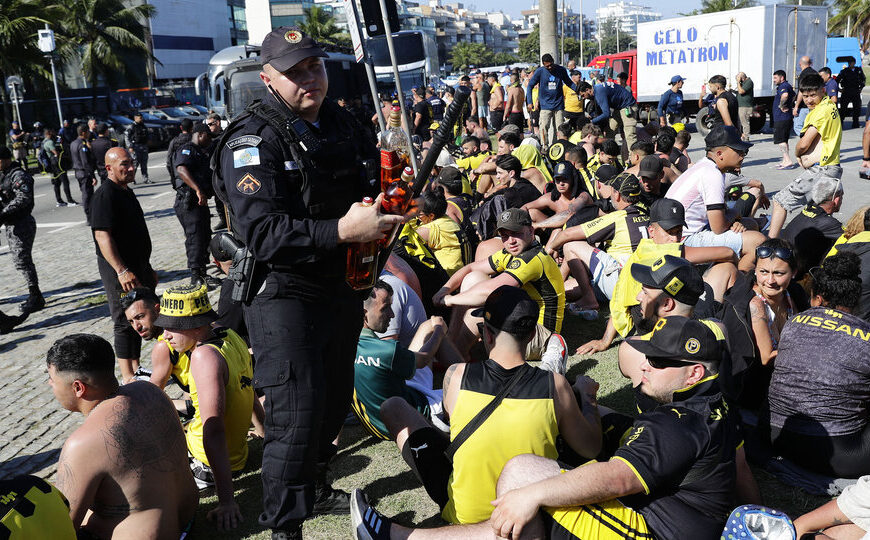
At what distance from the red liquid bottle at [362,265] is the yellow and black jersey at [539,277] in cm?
281

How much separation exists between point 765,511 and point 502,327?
1.31 meters

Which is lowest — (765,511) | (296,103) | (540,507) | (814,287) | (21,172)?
(765,511)

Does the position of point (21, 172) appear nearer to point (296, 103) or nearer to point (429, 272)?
point (429, 272)

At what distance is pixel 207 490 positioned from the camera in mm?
4504

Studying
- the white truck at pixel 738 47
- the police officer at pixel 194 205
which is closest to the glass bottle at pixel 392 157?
the police officer at pixel 194 205

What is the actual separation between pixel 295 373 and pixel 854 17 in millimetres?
51437

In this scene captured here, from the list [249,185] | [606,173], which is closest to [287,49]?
[249,185]

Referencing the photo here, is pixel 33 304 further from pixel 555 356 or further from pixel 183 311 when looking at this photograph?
pixel 555 356

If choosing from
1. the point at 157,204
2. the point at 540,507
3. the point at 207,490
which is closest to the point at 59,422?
the point at 207,490

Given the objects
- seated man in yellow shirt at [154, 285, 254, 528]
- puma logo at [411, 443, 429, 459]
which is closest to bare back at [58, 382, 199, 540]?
seated man in yellow shirt at [154, 285, 254, 528]

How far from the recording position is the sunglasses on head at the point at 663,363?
301 centimetres

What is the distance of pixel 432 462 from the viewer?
369 centimetres

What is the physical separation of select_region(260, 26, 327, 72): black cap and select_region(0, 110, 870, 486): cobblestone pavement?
364cm

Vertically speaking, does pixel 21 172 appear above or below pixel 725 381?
above
